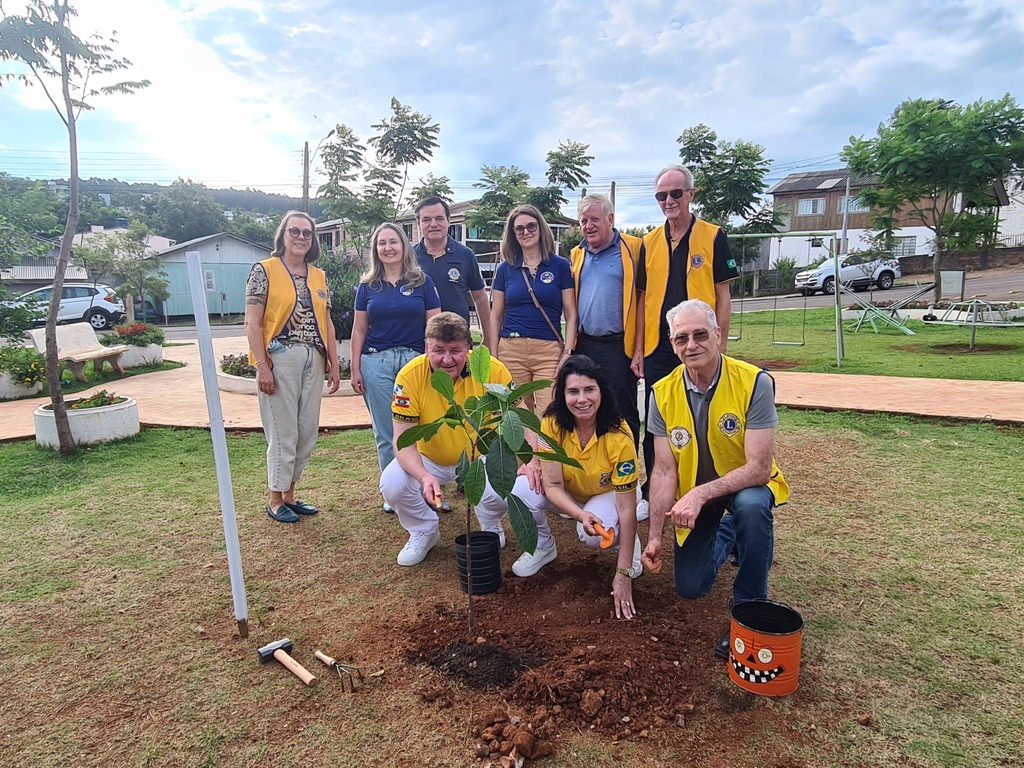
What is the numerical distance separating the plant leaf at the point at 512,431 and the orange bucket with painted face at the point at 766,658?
3.01 ft

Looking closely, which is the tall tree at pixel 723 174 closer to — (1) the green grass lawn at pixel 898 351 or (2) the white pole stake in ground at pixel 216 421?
(1) the green grass lawn at pixel 898 351

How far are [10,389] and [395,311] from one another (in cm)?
756

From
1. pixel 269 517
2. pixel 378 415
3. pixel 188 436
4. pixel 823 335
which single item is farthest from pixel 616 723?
→ pixel 823 335

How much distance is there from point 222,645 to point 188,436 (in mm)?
3732

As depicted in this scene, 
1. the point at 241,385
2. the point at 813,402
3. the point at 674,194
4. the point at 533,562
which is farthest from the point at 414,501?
the point at 241,385

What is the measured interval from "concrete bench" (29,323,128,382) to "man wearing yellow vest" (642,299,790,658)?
8580 mm

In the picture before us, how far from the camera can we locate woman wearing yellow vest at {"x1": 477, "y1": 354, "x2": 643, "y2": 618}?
2.54 m

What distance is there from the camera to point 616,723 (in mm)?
1941

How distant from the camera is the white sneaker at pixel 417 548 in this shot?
3096 millimetres

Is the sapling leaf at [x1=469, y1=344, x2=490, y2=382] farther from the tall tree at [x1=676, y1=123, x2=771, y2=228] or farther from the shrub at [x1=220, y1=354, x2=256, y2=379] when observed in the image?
the tall tree at [x1=676, y1=123, x2=771, y2=228]

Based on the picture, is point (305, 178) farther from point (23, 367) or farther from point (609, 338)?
point (609, 338)

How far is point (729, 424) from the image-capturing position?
2.41 m

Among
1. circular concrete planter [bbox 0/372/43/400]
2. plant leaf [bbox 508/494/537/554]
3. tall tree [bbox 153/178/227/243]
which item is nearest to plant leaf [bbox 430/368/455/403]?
A: plant leaf [bbox 508/494/537/554]

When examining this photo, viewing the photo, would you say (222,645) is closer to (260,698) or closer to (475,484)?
(260,698)
